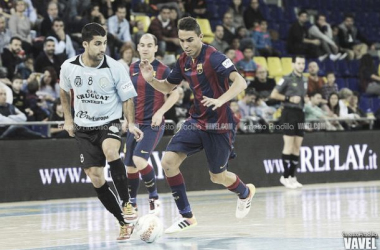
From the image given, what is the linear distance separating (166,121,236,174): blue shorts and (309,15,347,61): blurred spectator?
14476 millimetres

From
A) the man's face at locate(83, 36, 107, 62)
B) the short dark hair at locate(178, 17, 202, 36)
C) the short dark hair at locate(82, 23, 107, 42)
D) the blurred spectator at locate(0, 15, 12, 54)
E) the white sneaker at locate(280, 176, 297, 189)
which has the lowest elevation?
the white sneaker at locate(280, 176, 297, 189)

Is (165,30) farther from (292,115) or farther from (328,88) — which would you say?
(328,88)

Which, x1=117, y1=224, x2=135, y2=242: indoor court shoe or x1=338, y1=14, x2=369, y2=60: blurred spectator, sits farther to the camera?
x1=338, y1=14, x2=369, y2=60: blurred spectator

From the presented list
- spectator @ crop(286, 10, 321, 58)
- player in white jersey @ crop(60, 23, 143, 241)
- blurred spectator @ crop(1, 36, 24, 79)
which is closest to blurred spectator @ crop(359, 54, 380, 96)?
spectator @ crop(286, 10, 321, 58)

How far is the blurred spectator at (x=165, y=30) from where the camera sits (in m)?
19.8

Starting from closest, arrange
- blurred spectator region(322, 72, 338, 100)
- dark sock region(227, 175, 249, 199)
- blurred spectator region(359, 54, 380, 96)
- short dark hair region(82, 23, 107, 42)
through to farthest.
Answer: short dark hair region(82, 23, 107, 42)
dark sock region(227, 175, 249, 199)
blurred spectator region(322, 72, 338, 100)
blurred spectator region(359, 54, 380, 96)

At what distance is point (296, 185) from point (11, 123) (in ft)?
19.9

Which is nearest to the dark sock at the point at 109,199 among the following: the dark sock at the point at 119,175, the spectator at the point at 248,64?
the dark sock at the point at 119,175

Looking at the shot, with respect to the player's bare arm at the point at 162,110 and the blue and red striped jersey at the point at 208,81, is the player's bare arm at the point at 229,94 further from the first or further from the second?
the player's bare arm at the point at 162,110

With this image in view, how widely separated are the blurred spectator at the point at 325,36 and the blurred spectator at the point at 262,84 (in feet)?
14.1

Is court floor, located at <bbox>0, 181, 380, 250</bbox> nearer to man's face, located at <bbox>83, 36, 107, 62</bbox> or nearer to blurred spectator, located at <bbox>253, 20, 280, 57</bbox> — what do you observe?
man's face, located at <bbox>83, 36, 107, 62</bbox>

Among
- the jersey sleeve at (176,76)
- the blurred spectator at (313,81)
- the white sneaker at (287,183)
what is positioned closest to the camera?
the jersey sleeve at (176,76)

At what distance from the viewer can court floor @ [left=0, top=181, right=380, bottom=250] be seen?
28.5ft

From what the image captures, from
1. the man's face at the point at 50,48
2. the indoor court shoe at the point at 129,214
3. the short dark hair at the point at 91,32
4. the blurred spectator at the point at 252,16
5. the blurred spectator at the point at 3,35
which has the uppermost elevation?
the blurred spectator at the point at 252,16
